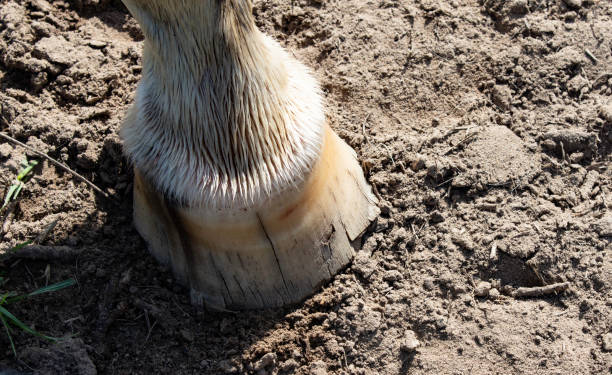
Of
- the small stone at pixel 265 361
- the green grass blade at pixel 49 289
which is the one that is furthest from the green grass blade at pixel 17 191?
the small stone at pixel 265 361

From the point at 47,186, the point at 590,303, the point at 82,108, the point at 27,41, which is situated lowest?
the point at 590,303

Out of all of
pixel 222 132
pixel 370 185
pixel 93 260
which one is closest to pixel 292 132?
pixel 222 132

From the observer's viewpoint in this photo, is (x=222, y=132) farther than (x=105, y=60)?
No

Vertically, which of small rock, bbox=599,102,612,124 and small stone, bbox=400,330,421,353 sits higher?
small rock, bbox=599,102,612,124

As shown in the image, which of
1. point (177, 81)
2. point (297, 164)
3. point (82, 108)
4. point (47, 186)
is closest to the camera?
point (177, 81)

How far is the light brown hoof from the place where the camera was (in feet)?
8.70

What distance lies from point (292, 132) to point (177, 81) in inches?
20.9

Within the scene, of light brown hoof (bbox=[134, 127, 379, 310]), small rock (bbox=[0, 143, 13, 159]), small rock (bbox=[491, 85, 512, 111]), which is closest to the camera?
light brown hoof (bbox=[134, 127, 379, 310])

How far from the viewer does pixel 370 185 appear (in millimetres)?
3252

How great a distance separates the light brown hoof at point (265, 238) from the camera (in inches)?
104

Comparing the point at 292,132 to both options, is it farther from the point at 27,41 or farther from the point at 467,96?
the point at 27,41

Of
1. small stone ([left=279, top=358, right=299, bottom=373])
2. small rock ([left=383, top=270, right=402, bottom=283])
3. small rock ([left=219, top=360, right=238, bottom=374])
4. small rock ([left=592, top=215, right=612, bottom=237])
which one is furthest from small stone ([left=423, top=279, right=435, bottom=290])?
small rock ([left=219, top=360, right=238, bottom=374])

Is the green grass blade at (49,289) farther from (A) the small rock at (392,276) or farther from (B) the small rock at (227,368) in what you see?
(A) the small rock at (392,276)

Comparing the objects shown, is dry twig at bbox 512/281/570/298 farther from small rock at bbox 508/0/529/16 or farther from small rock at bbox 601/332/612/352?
small rock at bbox 508/0/529/16
